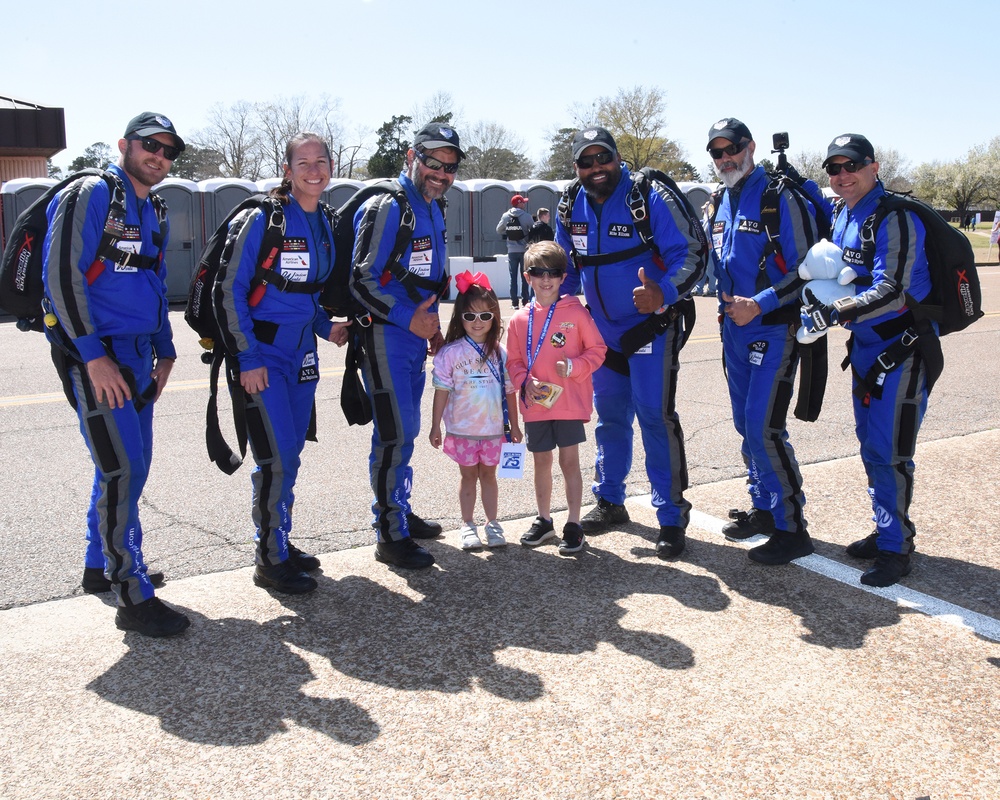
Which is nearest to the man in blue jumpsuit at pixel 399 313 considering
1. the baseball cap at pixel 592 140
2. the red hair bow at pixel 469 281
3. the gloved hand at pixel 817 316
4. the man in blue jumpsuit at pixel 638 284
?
the red hair bow at pixel 469 281

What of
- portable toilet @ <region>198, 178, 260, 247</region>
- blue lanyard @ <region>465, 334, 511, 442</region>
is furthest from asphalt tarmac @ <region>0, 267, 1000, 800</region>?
portable toilet @ <region>198, 178, 260, 247</region>

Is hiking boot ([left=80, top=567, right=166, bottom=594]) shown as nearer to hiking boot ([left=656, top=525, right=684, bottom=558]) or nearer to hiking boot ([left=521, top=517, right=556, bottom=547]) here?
hiking boot ([left=521, top=517, right=556, bottom=547])

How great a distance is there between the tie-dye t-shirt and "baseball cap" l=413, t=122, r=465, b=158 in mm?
1000

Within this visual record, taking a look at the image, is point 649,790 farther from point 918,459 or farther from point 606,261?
point 918,459

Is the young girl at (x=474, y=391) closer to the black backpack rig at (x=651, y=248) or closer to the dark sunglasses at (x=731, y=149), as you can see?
the black backpack rig at (x=651, y=248)

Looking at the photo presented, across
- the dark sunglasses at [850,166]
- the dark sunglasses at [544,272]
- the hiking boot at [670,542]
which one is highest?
the dark sunglasses at [850,166]

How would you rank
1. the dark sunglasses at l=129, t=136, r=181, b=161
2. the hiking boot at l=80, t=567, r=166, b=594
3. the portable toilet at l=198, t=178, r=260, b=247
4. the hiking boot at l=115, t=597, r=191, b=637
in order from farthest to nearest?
1. the portable toilet at l=198, t=178, r=260, b=247
2. the hiking boot at l=80, t=567, r=166, b=594
3. the dark sunglasses at l=129, t=136, r=181, b=161
4. the hiking boot at l=115, t=597, r=191, b=637

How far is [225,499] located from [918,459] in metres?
4.64

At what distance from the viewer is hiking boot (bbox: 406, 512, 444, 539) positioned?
4969 millimetres

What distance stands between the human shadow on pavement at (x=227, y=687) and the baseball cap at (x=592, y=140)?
2.72 meters

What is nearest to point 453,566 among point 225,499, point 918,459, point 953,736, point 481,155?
point 225,499

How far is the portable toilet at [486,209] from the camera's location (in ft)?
74.0

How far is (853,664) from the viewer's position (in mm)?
3416

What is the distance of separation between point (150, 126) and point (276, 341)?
1042 mm
